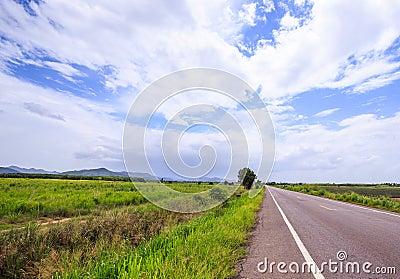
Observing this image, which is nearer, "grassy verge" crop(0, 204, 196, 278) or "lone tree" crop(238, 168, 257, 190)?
"grassy verge" crop(0, 204, 196, 278)

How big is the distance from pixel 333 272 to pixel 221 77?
467 inches

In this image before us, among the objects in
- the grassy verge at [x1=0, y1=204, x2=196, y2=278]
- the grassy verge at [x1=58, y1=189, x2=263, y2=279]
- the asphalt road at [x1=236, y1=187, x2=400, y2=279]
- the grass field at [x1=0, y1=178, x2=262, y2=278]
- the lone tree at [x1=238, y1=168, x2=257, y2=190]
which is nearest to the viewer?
the grassy verge at [x1=58, y1=189, x2=263, y2=279]

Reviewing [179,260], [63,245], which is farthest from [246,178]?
[179,260]

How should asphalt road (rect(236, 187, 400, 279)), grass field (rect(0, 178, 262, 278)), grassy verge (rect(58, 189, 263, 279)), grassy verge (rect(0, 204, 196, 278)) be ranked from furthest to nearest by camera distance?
grassy verge (rect(0, 204, 196, 278)) < asphalt road (rect(236, 187, 400, 279)) < grass field (rect(0, 178, 262, 278)) < grassy verge (rect(58, 189, 263, 279))

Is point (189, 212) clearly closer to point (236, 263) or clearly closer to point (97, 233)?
point (97, 233)

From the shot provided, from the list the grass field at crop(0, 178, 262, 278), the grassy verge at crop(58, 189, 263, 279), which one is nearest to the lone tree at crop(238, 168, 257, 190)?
the grass field at crop(0, 178, 262, 278)

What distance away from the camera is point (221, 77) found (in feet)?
48.1
